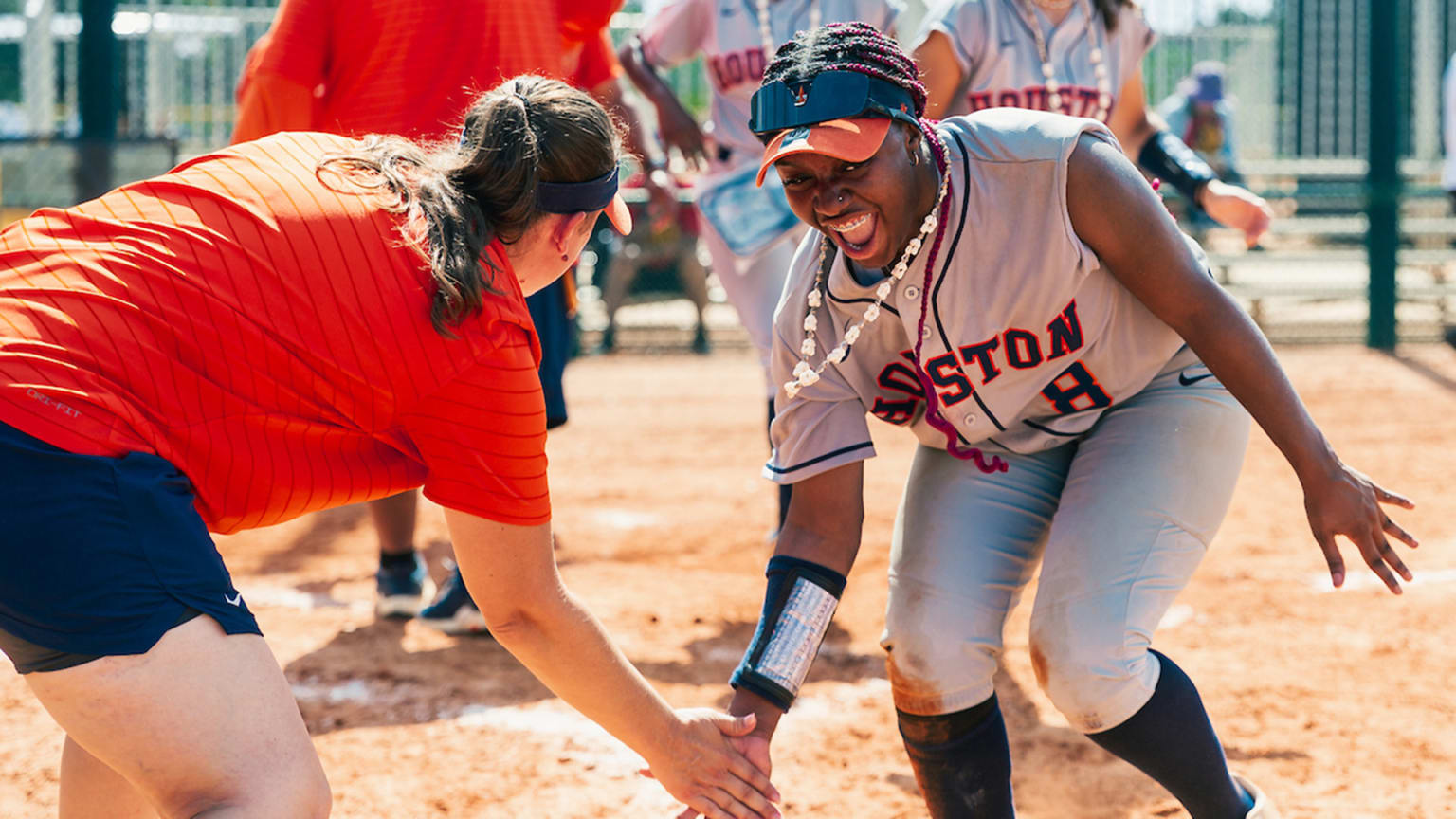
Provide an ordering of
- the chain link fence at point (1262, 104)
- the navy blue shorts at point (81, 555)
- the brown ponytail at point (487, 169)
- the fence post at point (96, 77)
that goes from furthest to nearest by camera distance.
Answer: the chain link fence at point (1262, 104) → the fence post at point (96, 77) → the brown ponytail at point (487, 169) → the navy blue shorts at point (81, 555)

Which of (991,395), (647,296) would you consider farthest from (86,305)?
(647,296)

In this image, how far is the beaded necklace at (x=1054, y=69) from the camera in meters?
3.97

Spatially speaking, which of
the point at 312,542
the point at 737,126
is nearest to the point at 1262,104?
the point at 737,126

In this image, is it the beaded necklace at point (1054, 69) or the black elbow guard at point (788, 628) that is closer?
the black elbow guard at point (788, 628)

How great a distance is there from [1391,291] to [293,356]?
10019 millimetres

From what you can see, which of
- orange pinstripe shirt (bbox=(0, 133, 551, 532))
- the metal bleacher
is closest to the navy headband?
orange pinstripe shirt (bbox=(0, 133, 551, 532))

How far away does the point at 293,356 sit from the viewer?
1.99 meters

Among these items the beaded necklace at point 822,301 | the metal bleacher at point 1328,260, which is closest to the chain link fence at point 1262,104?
the metal bleacher at point 1328,260

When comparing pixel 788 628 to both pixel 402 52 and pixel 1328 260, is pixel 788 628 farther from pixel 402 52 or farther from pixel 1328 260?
pixel 1328 260

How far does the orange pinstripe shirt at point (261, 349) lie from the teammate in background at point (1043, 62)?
219 cm

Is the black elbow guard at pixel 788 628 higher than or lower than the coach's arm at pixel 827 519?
lower

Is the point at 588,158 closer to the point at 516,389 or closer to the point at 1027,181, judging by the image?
the point at 516,389

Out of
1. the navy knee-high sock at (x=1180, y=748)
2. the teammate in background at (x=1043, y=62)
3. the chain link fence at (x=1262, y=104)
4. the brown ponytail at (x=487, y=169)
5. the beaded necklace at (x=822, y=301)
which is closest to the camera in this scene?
the brown ponytail at (x=487, y=169)

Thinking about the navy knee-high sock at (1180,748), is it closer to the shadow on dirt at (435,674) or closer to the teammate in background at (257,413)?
the teammate in background at (257,413)
